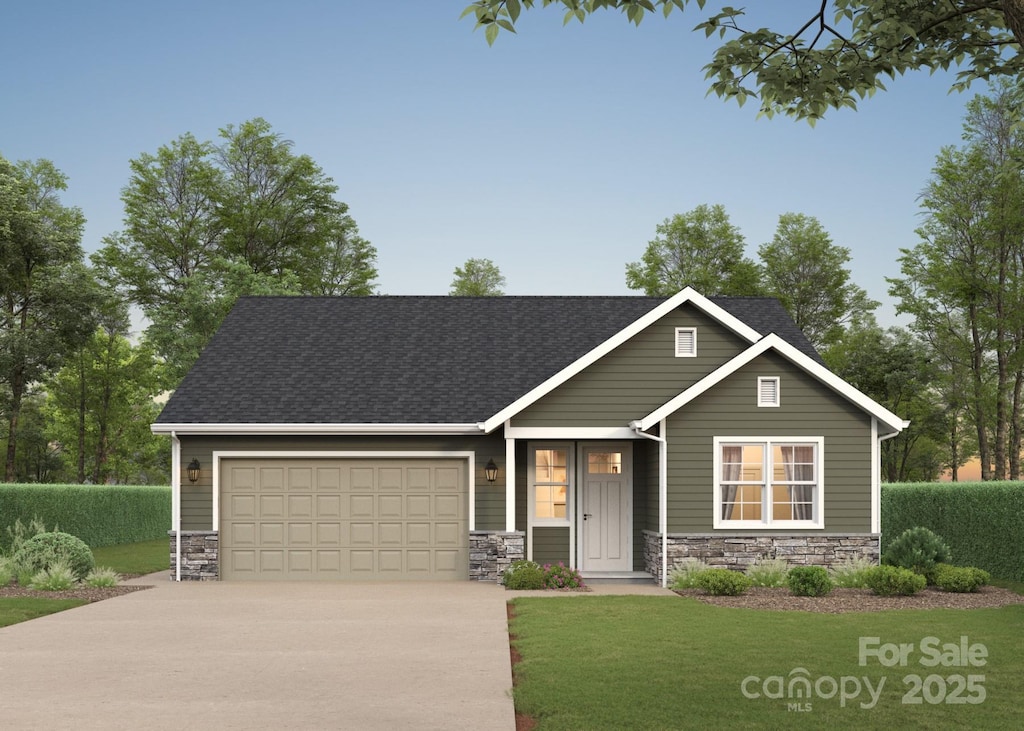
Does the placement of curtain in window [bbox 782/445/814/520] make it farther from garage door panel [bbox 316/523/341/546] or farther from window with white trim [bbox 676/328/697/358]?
garage door panel [bbox 316/523/341/546]

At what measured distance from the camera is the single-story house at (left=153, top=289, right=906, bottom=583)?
59.2ft

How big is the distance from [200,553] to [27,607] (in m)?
4.07

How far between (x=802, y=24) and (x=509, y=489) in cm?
1160

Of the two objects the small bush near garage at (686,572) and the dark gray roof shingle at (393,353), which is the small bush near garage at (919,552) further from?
the dark gray roof shingle at (393,353)

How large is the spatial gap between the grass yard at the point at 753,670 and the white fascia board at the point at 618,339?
4.55m

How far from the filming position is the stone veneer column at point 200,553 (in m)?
18.9

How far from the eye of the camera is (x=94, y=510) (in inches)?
1173

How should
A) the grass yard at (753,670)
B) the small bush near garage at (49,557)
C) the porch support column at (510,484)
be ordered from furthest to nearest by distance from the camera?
the porch support column at (510,484), the small bush near garage at (49,557), the grass yard at (753,670)

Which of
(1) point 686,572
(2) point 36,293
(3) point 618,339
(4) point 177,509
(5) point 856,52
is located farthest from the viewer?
(2) point 36,293

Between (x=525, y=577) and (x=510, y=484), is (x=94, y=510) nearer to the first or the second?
(x=510, y=484)

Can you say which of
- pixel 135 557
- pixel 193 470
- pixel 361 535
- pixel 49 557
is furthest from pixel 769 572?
pixel 135 557

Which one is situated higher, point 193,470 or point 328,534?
point 193,470

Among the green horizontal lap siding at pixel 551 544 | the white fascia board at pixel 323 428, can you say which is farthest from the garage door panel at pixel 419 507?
the green horizontal lap siding at pixel 551 544

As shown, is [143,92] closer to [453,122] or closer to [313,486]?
[453,122]
